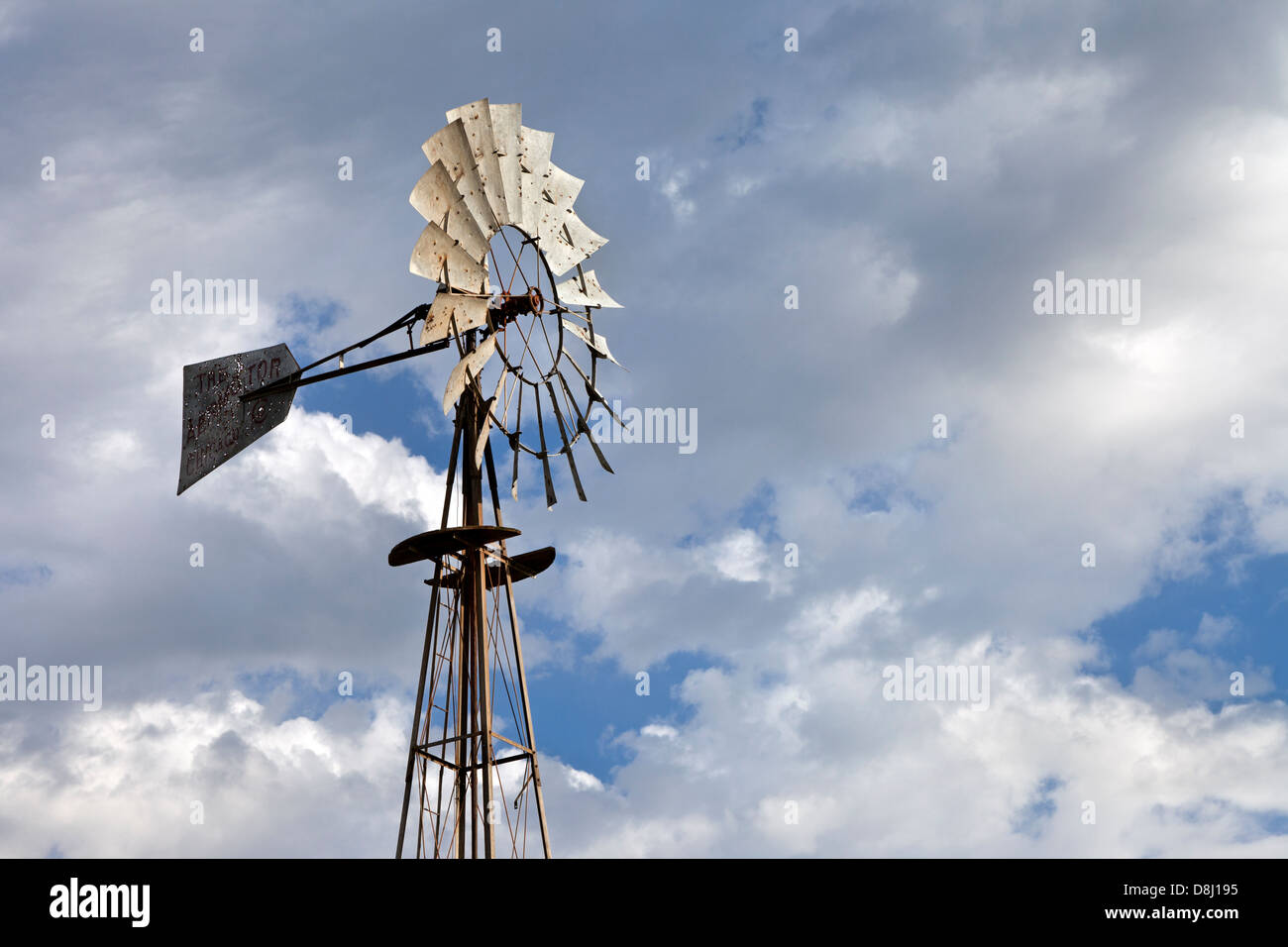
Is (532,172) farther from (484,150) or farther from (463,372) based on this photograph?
(463,372)

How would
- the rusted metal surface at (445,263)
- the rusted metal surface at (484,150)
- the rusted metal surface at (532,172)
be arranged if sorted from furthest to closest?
the rusted metal surface at (532,172)
the rusted metal surface at (484,150)
the rusted metal surface at (445,263)

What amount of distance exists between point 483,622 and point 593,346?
4178 mm

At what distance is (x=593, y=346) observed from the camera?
19.9 m

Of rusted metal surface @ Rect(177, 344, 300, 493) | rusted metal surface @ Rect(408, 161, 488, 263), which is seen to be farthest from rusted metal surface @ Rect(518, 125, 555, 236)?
rusted metal surface @ Rect(177, 344, 300, 493)

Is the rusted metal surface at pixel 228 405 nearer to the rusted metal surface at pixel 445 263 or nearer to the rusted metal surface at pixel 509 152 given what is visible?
the rusted metal surface at pixel 445 263

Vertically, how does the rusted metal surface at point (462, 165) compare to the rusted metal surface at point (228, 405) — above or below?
above

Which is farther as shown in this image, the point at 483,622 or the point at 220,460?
the point at 220,460

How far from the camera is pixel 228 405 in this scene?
1978 centimetres

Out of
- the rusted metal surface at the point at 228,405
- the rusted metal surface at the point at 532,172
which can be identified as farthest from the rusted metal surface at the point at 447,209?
the rusted metal surface at the point at 228,405

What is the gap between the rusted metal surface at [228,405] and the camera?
19500mm
